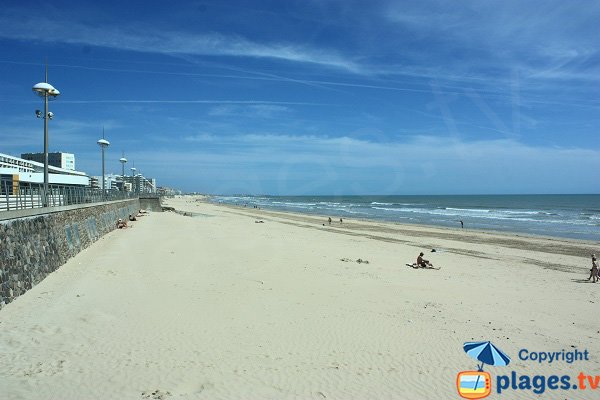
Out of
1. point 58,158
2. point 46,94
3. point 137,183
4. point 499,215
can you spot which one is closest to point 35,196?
point 46,94

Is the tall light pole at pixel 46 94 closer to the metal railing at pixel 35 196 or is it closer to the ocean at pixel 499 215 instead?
the metal railing at pixel 35 196

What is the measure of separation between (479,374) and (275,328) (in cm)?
356

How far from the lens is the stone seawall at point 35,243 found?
870cm

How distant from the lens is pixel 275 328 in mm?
7934

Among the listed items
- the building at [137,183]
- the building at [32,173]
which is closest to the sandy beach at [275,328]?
the building at [32,173]

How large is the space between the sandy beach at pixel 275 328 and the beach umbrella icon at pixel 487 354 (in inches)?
5.8

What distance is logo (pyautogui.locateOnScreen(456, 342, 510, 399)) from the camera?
5840mm

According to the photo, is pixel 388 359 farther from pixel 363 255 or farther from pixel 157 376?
pixel 363 255

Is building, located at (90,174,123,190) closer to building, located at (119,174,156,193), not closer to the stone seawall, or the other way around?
building, located at (119,174,156,193)

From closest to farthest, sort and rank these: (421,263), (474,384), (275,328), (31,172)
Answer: (474,384)
(275,328)
(421,263)
(31,172)

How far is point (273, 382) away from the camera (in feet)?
19.1

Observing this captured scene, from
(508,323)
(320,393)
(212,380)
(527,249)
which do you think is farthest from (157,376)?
(527,249)
